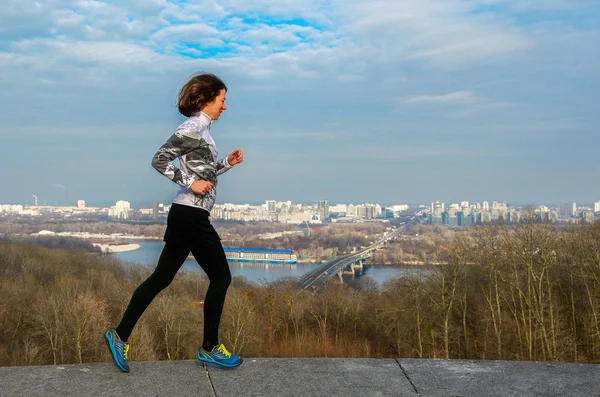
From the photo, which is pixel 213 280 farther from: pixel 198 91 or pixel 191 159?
pixel 198 91

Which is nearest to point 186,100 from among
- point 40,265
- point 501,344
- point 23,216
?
point 501,344

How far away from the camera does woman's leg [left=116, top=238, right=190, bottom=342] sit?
3.45 meters

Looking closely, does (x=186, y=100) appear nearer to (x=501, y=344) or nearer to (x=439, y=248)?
(x=501, y=344)

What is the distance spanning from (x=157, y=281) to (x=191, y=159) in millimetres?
763

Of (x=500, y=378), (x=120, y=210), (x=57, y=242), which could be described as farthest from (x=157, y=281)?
(x=120, y=210)

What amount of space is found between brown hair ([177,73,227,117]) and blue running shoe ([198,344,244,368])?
1.47m

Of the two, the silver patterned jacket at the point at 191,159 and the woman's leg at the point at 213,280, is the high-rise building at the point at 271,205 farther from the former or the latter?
the silver patterned jacket at the point at 191,159

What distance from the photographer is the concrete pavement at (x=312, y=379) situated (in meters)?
3.19

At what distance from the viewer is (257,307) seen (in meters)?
36.2

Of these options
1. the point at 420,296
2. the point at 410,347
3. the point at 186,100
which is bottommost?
the point at 410,347

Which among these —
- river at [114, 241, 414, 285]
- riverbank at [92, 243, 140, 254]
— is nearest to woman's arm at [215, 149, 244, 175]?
river at [114, 241, 414, 285]

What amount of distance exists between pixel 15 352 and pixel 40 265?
83.7 ft

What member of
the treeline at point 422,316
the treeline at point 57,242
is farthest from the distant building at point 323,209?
the treeline at point 422,316

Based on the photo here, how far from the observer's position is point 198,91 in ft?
11.4
